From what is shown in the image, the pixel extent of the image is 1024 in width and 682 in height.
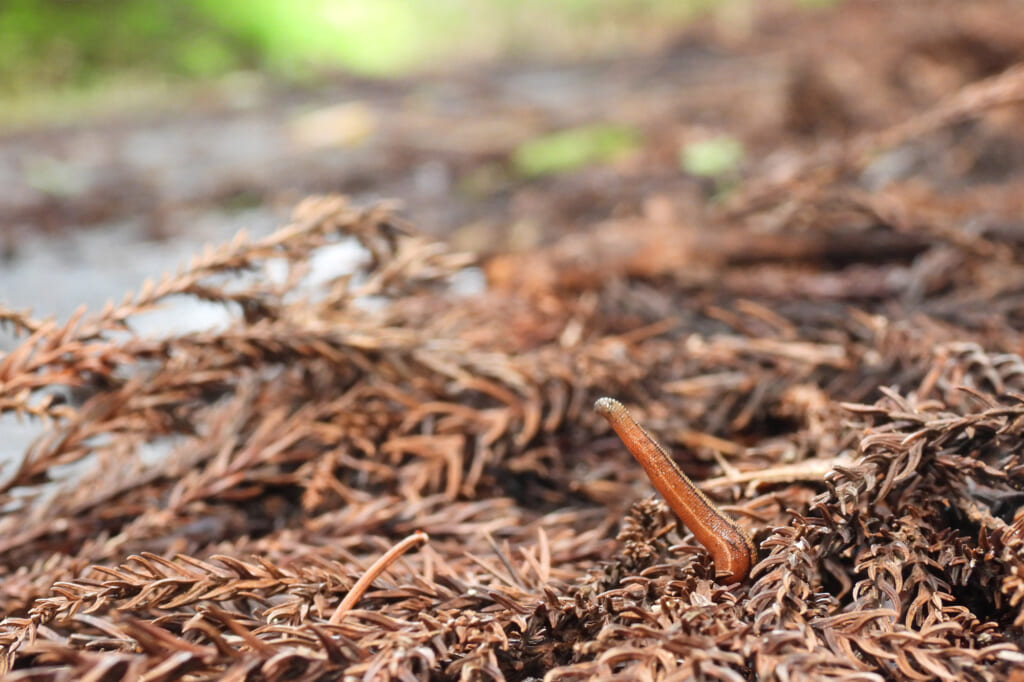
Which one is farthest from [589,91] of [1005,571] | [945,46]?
[1005,571]

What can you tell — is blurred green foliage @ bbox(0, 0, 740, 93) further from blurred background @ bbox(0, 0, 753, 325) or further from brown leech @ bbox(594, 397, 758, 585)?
brown leech @ bbox(594, 397, 758, 585)

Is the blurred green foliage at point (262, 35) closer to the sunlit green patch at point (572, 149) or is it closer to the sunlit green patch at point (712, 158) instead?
the sunlit green patch at point (572, 149)

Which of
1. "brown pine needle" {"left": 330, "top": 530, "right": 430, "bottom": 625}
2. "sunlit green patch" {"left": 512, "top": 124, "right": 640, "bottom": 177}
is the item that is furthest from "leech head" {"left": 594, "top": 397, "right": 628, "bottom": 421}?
"sunlit green patch" {"left": 512, "top": 124, "right": 640, "bottom": 177}

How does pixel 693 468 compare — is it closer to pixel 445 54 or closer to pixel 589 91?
pixel 589 91

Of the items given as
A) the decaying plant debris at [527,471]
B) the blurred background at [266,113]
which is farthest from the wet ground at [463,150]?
the decaying plant debris at [527,471]

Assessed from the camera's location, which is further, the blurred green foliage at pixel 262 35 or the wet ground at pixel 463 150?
the blurred green foliage at pixel 262 35

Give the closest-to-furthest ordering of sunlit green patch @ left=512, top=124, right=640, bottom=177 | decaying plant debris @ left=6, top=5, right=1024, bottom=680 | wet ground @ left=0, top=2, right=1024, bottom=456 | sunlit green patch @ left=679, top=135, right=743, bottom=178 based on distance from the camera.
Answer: decaying plant debris @ left=6, top=5, right=1024, bottom=680, wet ground @ left=0, top=2, right=1024, bottom=456, sunlit green patch @ left=679, top=135, right=743, bottom=178, sunlit green patch @ left=512, top=124, right=640, bottom=177

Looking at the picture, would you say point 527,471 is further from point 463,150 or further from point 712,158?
point 463,150
